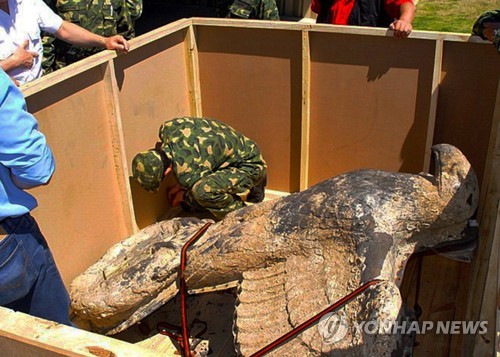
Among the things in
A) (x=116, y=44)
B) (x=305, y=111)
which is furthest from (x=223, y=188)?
(x=116, y=44)

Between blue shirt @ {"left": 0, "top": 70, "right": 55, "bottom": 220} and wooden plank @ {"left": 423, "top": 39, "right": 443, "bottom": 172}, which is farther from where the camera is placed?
wooden plank @ {"left": 423, "top": 39, "right": 443, "bottom": 172}

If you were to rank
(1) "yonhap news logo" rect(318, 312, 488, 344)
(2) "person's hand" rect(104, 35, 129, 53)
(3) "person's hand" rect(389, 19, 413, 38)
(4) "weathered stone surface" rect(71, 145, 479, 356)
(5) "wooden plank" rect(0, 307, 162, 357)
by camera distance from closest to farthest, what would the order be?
(5) "wooden plank" rect(0, 307, 162, 357) → (1) "yonhap news logo" rect(318, 312, 488, 344) → (4) "weathered stone surface" rect(71, 145, 479, 356) → (2) "person's hand" rect(104, 35, 129, 53) → (3) "person's hand" rect(389, 19, 413, 38)

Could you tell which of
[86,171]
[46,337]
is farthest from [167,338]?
[46,337]

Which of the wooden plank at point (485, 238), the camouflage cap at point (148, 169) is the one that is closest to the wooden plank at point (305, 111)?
the camouflage cap at point (148, 169)

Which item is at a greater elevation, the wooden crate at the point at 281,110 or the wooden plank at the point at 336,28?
the wooden plank at the point at 336,28

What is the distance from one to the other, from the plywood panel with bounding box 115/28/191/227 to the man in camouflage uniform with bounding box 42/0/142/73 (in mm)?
474

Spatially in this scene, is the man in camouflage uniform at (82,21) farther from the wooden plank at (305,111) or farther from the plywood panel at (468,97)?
the plywood panel at (468,97)

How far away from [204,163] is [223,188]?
0.68ft

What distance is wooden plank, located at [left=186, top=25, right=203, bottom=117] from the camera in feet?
14.3

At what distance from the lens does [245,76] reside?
171 inches

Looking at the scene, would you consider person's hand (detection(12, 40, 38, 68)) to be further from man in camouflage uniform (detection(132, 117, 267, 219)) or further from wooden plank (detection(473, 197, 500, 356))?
→ wooden plank (detection(473, 197, 500, 356))

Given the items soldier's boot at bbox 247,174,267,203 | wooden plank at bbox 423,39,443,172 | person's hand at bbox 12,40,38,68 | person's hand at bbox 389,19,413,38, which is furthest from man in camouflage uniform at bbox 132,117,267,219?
person's hand at bbox 389,19,413,38

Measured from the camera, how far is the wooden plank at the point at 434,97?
369 centimetres

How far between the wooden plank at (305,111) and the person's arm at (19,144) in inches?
88.3
